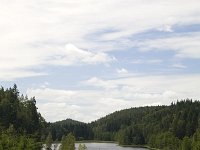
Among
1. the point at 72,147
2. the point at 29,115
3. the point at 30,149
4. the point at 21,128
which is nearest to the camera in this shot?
the point at 30,149

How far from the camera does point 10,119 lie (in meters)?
135

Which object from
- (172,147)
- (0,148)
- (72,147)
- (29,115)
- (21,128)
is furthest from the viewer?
(172,147)

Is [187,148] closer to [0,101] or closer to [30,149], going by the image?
[0,101]

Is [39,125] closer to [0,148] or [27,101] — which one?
[27,101]

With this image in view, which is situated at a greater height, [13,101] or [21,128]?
[13,101]

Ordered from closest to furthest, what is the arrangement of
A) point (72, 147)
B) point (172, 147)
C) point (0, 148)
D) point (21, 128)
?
point (0, 148) < point (72, 147) < point (21, 128) < point (172, 147)

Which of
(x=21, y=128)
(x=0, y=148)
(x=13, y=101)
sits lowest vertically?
(x=0, y=148)

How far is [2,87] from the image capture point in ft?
508

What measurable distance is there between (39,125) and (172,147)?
6494 centimetres

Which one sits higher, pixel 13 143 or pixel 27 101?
pixel 27 101

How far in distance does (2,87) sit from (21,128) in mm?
26458

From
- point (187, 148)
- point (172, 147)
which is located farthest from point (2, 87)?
point (172, 147)

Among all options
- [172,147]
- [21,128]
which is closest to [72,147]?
[21,128]

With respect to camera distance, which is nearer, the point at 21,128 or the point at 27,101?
the point at 21,128
